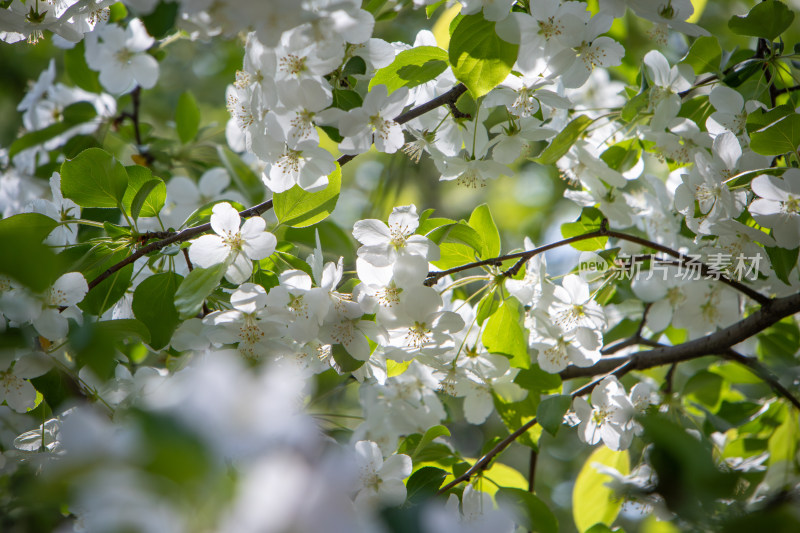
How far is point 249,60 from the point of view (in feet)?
3.50

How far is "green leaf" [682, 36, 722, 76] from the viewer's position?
4.53 feet

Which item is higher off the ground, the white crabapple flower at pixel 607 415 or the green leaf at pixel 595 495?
the white crabapple flower at pixel 607 415

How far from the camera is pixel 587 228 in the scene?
1472mm

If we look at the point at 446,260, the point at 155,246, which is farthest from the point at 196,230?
the point at 446,260

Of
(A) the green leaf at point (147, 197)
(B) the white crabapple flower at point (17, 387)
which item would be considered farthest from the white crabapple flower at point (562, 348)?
(B) the white crabapple flower at point (17, 387)

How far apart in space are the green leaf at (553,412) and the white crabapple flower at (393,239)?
38 centimetres

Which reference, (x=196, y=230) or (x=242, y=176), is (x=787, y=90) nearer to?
(x=196, y=230)

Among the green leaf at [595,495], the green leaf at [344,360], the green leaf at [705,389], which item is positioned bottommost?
the green leaf at [595,495]

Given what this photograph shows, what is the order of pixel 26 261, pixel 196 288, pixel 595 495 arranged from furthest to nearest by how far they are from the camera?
pixel 595 495 → pixel 196 288 → pixel 26 261

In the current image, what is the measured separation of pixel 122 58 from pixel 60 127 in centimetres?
30

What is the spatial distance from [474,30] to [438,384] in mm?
752

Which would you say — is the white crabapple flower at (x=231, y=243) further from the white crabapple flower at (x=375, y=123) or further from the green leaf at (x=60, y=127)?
the green leaf at (x=60, y=127)

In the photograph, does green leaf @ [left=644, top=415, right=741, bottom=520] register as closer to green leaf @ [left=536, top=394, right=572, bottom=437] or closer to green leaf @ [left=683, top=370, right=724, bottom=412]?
green leaf @ [left=536, top=394, right=572, bottom=437]

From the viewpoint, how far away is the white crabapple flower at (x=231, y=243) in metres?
1.10
